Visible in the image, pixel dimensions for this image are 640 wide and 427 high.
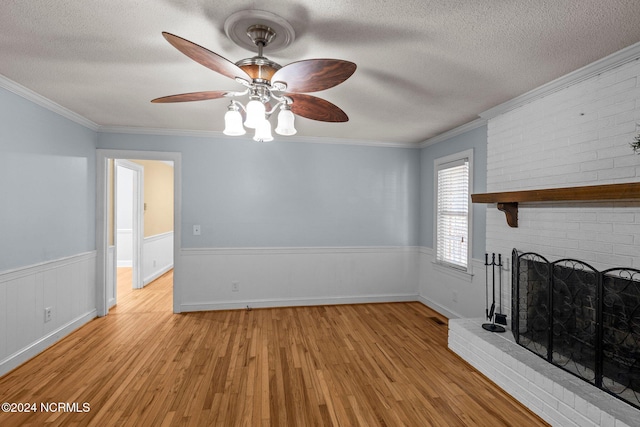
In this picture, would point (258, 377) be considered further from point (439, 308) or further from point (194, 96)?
point (439, 308)

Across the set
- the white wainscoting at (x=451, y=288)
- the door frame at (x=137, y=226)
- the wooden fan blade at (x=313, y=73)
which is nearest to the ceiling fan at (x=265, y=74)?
the wooden fan blade at (x=313, y=73)

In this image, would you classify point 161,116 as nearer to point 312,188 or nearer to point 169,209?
point 312,188

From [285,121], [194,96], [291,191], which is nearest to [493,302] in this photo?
[285,121]

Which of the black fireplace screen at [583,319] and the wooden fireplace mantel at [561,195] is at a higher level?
the wooden fireplace mantel at [561,195]

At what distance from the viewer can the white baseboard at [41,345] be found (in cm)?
257

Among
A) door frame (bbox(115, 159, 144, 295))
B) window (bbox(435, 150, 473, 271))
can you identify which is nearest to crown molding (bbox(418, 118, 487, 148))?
window (bbox(435, 150, 473, 271))

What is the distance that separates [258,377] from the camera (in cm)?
253

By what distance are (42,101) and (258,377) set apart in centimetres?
313

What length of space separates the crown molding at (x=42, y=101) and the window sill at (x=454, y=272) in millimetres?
4622

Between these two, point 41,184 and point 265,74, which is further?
point 41,184

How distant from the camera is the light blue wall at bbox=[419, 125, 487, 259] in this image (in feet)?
11.3

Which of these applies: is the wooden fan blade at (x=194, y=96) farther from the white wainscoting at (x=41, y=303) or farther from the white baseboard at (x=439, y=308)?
the white baseboard at (x=439, y=308)

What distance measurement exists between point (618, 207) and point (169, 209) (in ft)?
22.7

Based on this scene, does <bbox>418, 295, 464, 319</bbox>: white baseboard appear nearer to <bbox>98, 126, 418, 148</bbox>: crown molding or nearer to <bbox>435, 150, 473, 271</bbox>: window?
<bbox>435, 150, 473, 271</bbox>: window
